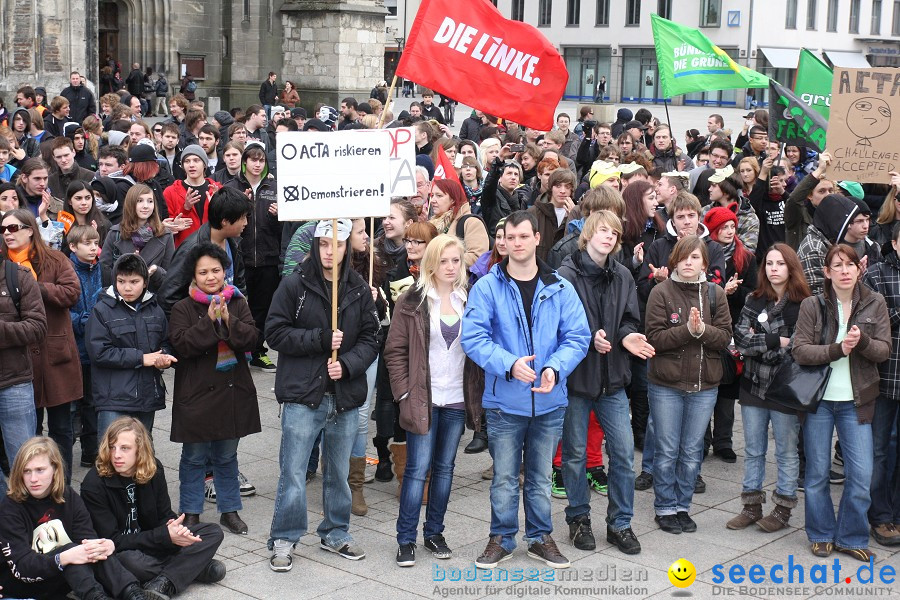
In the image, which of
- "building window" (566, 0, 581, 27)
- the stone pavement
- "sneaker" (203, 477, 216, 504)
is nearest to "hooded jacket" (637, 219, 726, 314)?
the stone pavement

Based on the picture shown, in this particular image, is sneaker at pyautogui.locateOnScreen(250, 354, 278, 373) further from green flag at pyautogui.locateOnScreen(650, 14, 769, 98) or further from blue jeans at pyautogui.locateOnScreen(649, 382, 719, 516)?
green flag at pyautogui.locateOnScreen(650, 14, 769, 98)

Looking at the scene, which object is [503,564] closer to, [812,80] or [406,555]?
[406,555]

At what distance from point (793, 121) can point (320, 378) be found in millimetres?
6208

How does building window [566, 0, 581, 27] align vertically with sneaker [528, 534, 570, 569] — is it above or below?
above

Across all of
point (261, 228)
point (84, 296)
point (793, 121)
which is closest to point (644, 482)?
point (84, 296)

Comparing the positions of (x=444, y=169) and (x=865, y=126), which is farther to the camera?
(x=444, y=169)

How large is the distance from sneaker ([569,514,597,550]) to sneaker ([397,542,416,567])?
38.8 inches

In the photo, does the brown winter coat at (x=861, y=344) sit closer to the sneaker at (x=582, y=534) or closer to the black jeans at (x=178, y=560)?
the sneaker at (x=582, y=534)

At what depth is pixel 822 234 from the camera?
865 cm

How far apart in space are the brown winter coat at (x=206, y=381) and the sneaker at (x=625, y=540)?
225 cm

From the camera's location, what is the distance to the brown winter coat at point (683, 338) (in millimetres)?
7352

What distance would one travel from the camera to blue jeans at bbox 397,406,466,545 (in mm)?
6867

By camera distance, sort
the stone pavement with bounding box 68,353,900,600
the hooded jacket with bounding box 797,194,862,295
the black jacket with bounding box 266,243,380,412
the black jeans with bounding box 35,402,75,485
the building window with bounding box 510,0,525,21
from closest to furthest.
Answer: the stone pavement with bounding box 68,353,900,600 → the black jacket with bounding box 266,243,380,412 → the black jeans with bounding box 35,402,75,485 → the hooded jacket with bounding box 797,194,862,295 → the building window with bounding box 510,0,525,21

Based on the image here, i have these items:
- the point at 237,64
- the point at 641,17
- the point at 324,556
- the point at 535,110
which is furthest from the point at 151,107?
the point at 641,17
